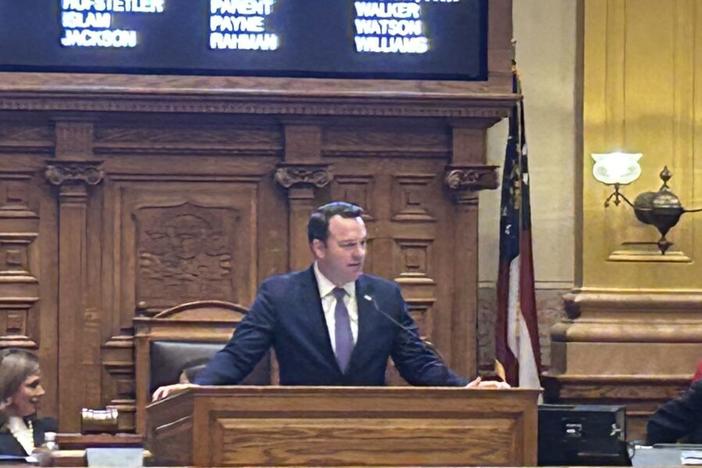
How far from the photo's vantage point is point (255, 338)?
16.3ft

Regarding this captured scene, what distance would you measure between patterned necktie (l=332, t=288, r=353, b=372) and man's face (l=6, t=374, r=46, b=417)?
4.02 feet

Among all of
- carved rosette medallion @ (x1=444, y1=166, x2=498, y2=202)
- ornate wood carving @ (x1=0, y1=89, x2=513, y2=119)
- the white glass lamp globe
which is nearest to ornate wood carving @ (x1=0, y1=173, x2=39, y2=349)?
ornate wood carving @ (x1=0, y1=89, x2=513, y2=119)

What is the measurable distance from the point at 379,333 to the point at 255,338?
0.40 meters

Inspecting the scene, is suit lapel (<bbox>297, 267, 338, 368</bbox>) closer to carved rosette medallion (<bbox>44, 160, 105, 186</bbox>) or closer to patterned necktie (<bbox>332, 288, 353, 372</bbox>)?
patterned necktie (<bbox>332, 288, 353, 372</bbox>)

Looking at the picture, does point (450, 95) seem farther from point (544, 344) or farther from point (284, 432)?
point (284, 432)

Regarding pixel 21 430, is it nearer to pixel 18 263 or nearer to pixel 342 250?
pixel 342 250

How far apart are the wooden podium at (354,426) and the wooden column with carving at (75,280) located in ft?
10.3

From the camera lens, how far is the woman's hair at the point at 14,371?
5562 mm

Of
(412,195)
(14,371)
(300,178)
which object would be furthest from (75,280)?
(14,371)

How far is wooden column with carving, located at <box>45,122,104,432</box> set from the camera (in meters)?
7.31

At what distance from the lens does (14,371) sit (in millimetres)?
5586

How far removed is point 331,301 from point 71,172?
8.53 ft

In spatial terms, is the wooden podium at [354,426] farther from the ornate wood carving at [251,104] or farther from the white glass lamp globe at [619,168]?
the white glass lamp globe at [619,168]

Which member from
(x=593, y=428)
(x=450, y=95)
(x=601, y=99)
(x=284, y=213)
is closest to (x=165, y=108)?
(x=284, y=213)
